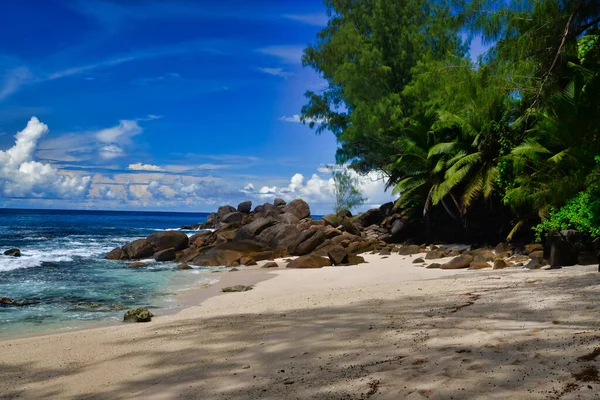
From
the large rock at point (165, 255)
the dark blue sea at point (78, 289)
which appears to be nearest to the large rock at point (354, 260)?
the dark blue sea at point (78, 289)

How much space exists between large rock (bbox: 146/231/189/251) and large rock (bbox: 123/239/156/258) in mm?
539

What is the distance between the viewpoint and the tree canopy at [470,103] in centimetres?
834

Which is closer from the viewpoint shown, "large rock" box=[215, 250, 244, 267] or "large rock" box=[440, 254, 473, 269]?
"large rock" box=[440, 254, 473, 269]

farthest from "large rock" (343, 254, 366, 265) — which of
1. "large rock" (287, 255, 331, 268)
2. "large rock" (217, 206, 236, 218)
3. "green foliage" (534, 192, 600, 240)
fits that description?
"large rock" (217, 206, 236, 218)

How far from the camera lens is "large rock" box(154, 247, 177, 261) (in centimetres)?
2448

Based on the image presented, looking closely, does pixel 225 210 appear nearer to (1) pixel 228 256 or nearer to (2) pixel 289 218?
(2) pixel 289 218

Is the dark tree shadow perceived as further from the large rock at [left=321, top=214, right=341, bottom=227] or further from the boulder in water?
the large rock at [left=321, top=214, right=341, bottom=227]

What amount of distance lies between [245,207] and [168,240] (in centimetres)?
2516

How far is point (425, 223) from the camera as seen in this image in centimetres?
2533

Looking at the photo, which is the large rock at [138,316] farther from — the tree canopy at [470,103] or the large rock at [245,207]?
the large rock at [245,207]

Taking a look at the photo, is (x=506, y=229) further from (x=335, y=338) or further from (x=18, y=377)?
(x=18, y=377)

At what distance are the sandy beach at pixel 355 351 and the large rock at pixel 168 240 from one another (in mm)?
18648

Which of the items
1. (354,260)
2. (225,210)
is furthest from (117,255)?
(225,210)

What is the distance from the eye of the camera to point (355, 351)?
15.8ft
